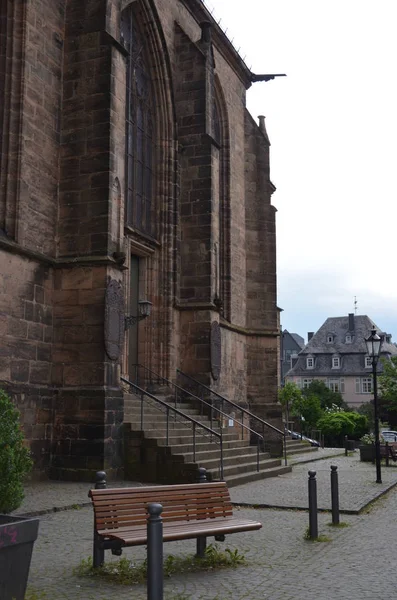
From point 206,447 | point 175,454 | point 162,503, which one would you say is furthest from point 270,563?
point 206,447

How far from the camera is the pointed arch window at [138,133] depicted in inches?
736

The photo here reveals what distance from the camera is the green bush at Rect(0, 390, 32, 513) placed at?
5766 mm

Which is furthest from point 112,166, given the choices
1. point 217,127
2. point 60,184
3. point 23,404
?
point 217,127

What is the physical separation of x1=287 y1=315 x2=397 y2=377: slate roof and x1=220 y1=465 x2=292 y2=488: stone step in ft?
211

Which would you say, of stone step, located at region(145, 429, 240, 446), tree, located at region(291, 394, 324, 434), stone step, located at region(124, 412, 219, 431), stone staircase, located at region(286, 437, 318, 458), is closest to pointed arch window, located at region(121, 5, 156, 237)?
stone step, located at region(124, 412, 219, 431)

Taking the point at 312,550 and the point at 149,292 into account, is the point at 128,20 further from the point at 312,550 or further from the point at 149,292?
the point at 312,550

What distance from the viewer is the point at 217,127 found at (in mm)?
25297

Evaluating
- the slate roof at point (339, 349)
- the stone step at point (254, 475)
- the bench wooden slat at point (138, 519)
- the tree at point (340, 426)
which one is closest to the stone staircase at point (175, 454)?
the stone step at point (254, 475)

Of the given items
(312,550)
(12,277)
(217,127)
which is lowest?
(312,550)

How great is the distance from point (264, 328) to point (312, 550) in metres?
17.8

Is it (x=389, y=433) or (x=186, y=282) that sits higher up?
(x=186, y=282)

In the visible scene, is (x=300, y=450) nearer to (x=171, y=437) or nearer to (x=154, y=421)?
(x=154, y=421)

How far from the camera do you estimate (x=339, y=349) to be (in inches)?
3255

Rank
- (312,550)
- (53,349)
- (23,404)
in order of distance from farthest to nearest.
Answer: (53,349) → (23,404) → (312,550)
